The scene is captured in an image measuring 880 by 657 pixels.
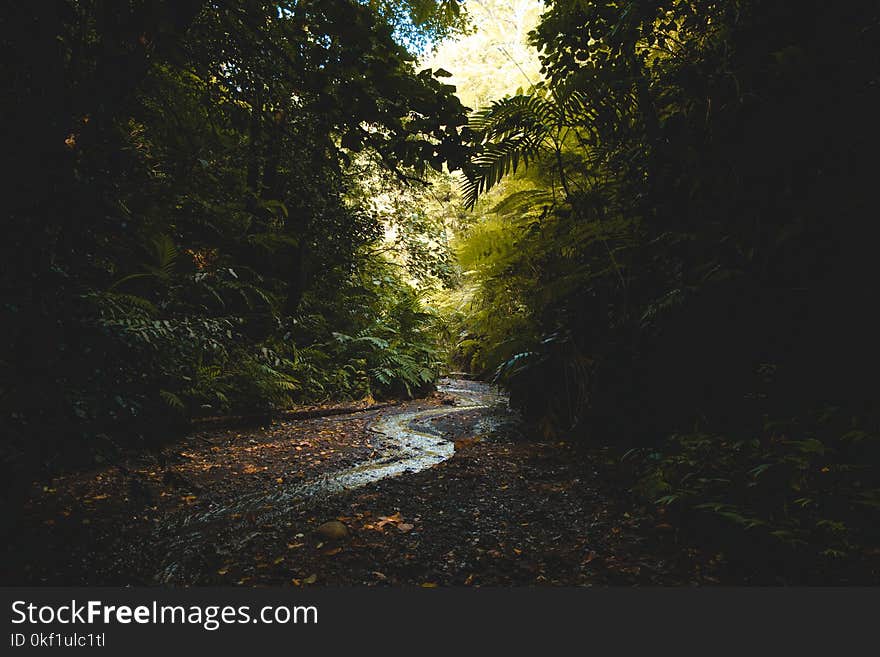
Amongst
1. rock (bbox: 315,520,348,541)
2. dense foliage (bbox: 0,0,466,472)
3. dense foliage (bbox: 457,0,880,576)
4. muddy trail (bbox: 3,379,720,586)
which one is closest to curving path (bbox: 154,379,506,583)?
muddy trail (bbox: 3,379,720,586)

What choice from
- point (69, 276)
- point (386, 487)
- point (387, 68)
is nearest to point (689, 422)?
point (386, 487)

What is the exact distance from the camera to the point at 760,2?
2.77m

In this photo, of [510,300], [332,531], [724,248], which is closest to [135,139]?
[332,531]

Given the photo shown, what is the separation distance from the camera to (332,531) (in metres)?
2.31

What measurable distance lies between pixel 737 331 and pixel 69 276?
153 inches

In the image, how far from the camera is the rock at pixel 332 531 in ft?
7.50

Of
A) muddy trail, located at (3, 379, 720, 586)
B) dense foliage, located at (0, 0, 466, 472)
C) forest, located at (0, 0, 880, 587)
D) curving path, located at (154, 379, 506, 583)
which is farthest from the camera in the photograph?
curving path, located at (154, 379, 506, 583)

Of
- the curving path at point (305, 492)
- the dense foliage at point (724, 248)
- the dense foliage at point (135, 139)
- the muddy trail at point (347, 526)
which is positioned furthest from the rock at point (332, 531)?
the dense foliage at point (724, 248)

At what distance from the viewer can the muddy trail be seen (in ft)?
6.34

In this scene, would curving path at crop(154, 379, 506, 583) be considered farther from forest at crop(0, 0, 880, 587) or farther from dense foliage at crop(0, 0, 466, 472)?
dense foliage at crop(0, 0, 466, 472)

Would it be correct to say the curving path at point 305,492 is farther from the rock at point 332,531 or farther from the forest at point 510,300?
the rock at point 332,531

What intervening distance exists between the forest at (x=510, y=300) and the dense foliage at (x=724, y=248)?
0.02m

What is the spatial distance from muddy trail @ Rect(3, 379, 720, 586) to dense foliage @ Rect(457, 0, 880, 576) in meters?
0.46

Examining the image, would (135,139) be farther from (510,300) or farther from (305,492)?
(510,300)
